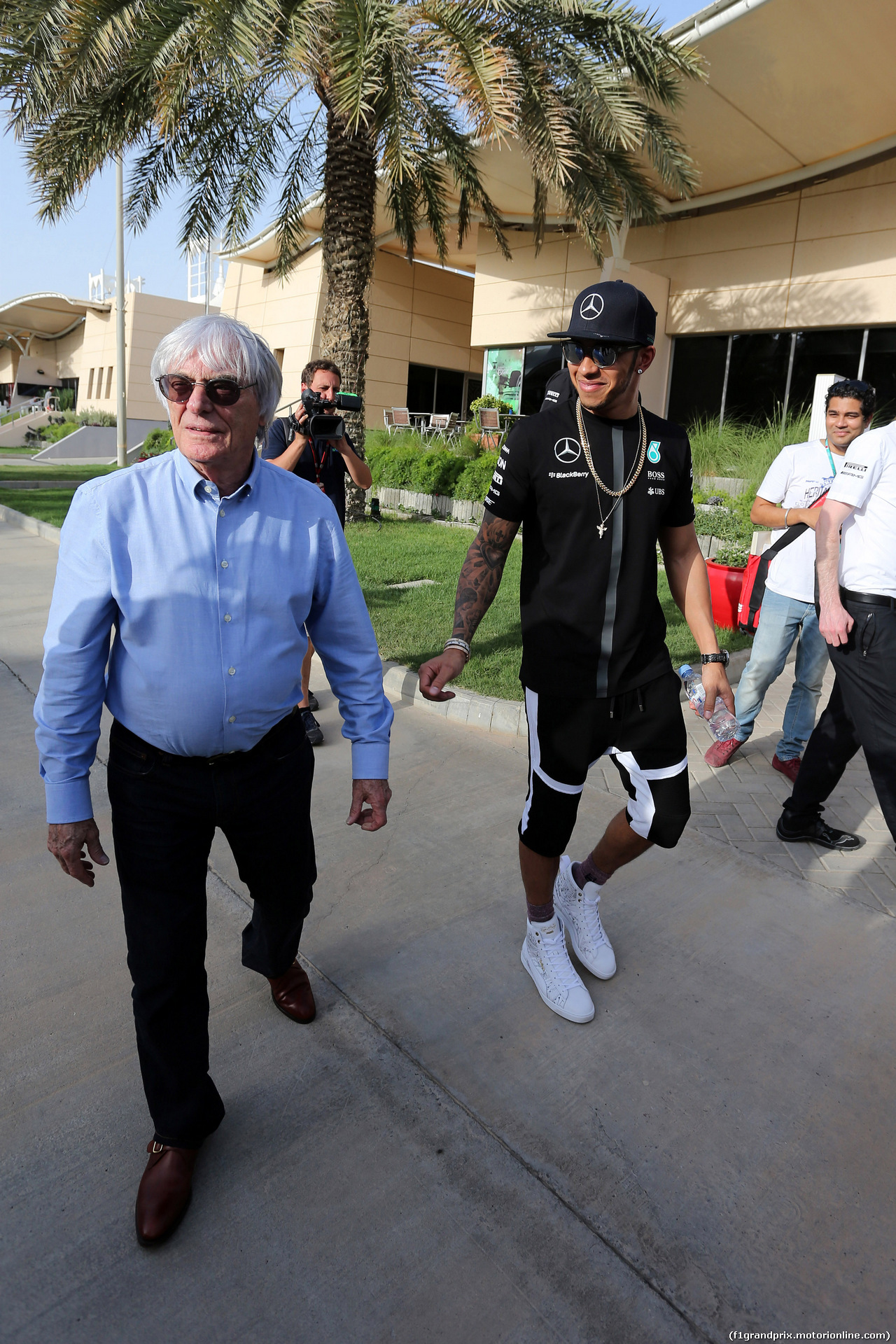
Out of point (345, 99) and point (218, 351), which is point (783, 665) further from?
point (345, 99)

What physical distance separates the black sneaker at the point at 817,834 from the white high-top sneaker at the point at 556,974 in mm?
1612

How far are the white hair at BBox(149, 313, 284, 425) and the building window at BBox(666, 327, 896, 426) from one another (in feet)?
45.9

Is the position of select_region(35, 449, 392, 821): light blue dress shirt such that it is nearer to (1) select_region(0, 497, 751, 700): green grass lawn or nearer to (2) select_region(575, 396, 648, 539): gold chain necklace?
(2) select_region(575, 396, 648, 539): gold chain necklace

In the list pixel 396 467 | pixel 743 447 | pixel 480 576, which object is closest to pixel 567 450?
pixel 480 576

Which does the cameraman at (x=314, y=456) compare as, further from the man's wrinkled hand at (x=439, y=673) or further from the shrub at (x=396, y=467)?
the shrub at (x=396, y=467)

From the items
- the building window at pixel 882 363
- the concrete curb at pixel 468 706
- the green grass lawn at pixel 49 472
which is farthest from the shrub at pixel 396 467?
the concrete curb at pixel 468 706

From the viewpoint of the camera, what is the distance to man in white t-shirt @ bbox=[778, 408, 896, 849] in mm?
3006

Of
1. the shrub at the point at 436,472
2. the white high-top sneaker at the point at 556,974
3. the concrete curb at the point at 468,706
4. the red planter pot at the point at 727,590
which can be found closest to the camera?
the white high-top sneaker at the point at 556,974

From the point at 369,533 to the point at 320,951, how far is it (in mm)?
9779

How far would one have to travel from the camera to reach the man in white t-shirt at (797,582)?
161 inches

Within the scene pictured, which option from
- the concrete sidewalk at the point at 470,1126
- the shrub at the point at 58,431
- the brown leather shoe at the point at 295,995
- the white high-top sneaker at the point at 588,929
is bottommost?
the concrete sidewalk at the point at 470,1126

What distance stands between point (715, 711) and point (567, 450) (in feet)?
2.97

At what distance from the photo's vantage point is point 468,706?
5391mm

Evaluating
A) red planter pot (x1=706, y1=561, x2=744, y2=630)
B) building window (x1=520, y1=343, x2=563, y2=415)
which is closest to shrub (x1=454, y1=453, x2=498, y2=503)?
building window (x1=520, y1=343, x2=563, y2=415)
